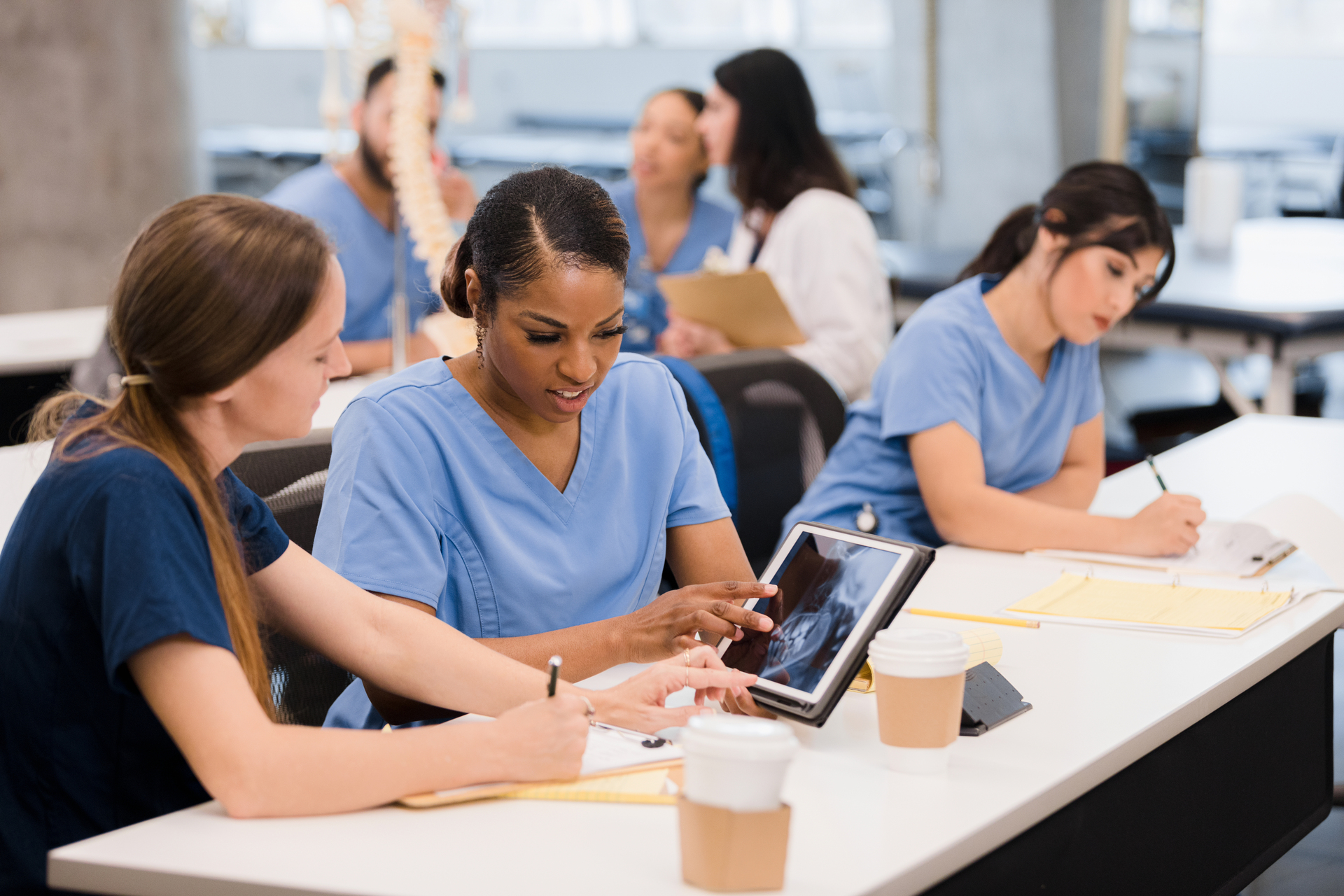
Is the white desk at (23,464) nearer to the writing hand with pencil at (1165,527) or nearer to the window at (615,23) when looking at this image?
the writing hand with pencil at (1165,527)

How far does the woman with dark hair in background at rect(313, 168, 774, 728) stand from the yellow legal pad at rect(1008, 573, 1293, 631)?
0.47 meters

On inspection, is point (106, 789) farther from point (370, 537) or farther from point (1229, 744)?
point (1229, 744)

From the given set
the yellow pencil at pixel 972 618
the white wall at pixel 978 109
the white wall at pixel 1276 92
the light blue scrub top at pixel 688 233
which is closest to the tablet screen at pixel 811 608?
the yellow pencil at pixel 972 618

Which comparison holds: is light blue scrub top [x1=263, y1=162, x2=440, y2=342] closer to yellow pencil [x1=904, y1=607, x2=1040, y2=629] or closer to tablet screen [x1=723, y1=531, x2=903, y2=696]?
yellow pencil [x1=904, y1=607, x2=1040, y2=629]

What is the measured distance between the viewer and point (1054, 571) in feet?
6.41

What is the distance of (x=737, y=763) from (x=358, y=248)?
2.56 metres

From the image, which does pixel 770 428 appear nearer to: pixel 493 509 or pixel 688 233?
pixel 493 509

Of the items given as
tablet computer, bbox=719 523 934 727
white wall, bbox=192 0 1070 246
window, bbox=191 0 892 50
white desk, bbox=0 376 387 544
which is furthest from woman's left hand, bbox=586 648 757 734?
window, bbox=191 0 892 50

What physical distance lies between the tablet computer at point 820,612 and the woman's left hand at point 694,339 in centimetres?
154

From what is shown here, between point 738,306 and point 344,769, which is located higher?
point 738,306

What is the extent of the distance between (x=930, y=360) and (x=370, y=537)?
1.06 m

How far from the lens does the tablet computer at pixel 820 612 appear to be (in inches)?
49.2

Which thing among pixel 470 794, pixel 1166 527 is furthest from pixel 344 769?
pixel 1166 527

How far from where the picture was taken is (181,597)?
1.09m
